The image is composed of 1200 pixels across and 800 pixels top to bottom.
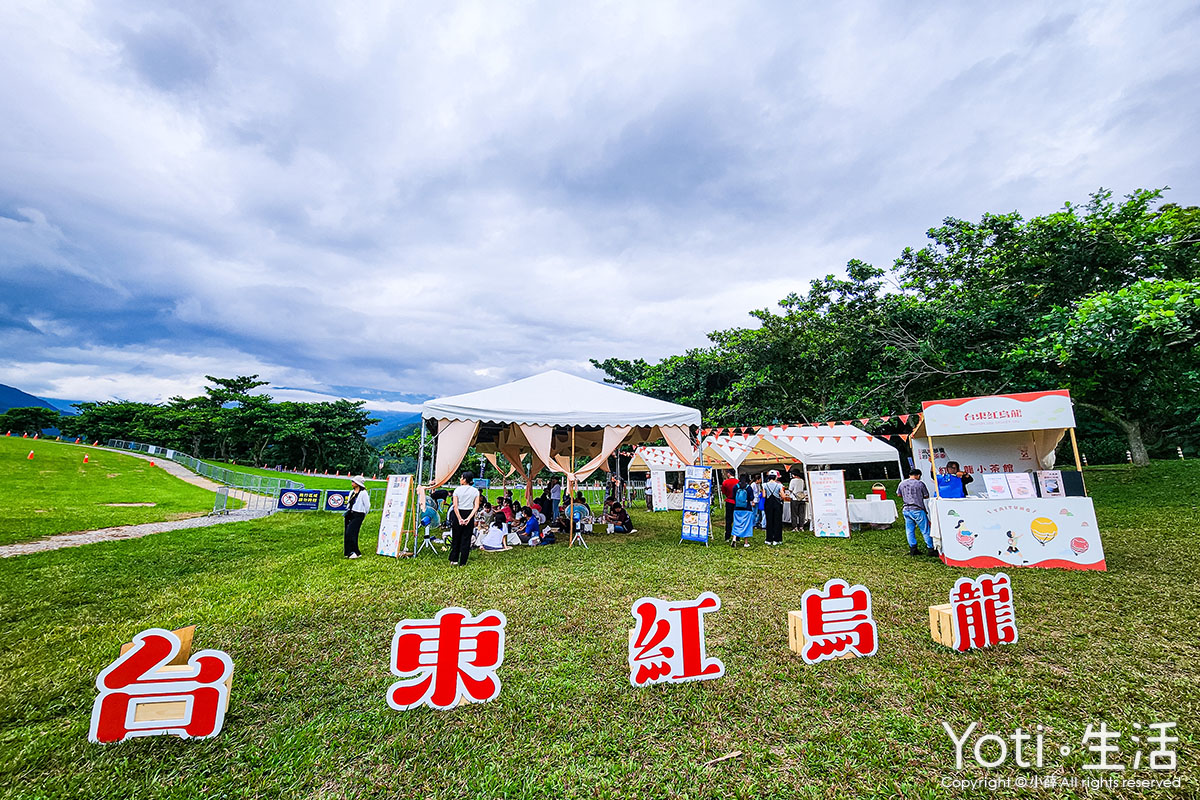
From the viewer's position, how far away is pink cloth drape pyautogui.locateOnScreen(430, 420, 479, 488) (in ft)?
25.8

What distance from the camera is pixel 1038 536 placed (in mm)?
5965

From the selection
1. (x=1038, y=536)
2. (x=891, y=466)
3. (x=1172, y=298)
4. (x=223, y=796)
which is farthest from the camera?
(x=891, y=466)

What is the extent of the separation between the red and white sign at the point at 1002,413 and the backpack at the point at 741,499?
3.00m

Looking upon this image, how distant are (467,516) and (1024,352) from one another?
431 inches

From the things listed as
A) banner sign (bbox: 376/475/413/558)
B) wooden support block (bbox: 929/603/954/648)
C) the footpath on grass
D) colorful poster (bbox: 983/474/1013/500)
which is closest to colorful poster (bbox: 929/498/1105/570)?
colorful poster (bbox: 983/474/1013/500)

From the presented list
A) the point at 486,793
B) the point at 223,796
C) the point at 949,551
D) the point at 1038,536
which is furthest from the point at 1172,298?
the point at 223,796

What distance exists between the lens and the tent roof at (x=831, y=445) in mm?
11062

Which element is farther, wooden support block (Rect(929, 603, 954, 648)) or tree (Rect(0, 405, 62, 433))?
tree (Rect(0, 405, 62, 433))

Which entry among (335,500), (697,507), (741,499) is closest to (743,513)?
(741,499)

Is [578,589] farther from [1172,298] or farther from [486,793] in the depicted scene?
[1172,298]

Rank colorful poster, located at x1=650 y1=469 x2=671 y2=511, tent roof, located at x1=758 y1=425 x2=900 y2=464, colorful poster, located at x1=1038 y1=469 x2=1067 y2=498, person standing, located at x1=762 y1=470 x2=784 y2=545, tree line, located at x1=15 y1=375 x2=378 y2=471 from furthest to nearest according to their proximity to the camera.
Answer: tree line, located at x1=15 y1=375 x2=378 y2=471 → colorful poster, located at x1=650 y1=469 x2=671 y2=511 → tent roof, located at x1=758 y1=425 x2=900 y2=464 → person standing, located at x1=762 y1=470 x2=784 y2=545 → colorful poster, located at x1=1038 y1=469 x2=1067 y2=498

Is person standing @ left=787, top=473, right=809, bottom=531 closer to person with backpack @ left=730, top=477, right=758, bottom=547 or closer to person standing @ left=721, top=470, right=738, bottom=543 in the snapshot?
person with backpack @ left=730, top=477, right=758, bottom=547

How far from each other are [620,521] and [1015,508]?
6.34 m

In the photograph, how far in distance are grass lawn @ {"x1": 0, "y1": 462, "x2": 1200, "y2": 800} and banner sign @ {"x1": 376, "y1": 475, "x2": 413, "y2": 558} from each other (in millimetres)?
1510
